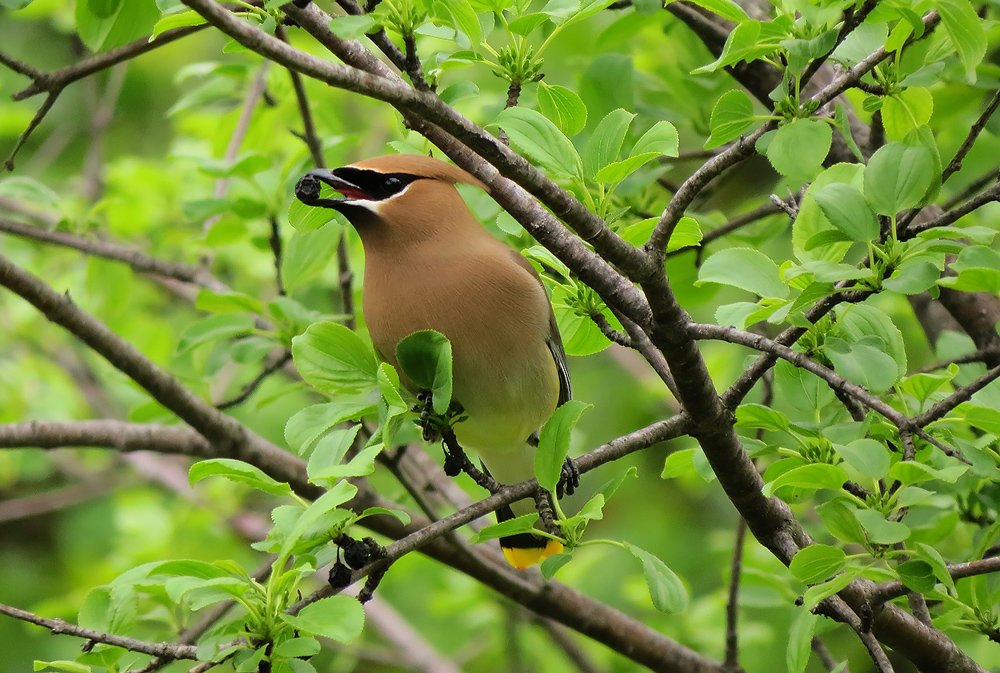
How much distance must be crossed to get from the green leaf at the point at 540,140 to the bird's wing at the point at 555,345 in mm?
828

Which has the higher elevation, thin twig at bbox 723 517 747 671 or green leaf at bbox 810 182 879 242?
green leaf at bbox 810 182 879 242

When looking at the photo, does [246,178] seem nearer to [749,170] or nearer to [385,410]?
[385,410]

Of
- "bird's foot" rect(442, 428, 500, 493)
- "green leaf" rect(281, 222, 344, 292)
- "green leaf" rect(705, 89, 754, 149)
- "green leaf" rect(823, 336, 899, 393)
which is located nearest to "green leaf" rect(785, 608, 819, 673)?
"green leaf" rect(823, 336, 899, 393)

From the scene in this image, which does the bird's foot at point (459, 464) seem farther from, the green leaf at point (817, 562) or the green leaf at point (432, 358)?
the green leaf at point (817, 562)

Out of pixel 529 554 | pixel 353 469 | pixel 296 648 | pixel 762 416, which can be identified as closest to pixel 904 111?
pixel 762 416

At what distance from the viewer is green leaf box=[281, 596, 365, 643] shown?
66.5 inches

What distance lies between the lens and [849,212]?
1792mm

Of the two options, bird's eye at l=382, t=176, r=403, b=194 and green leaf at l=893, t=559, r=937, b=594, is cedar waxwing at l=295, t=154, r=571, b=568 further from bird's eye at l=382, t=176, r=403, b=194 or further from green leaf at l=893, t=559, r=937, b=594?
green leaf at l=893, t=559, r=937, b=594

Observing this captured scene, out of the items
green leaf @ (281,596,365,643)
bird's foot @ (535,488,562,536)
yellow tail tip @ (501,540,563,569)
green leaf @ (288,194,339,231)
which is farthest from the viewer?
yellow tail tip @ (501,540,563,569)

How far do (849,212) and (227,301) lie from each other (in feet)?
6.25

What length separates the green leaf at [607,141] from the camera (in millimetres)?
2010

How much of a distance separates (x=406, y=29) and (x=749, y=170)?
4988mm

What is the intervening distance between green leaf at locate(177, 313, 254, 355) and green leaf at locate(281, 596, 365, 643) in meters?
1.41

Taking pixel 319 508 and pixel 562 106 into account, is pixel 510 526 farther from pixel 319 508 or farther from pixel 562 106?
pixel 562 106
